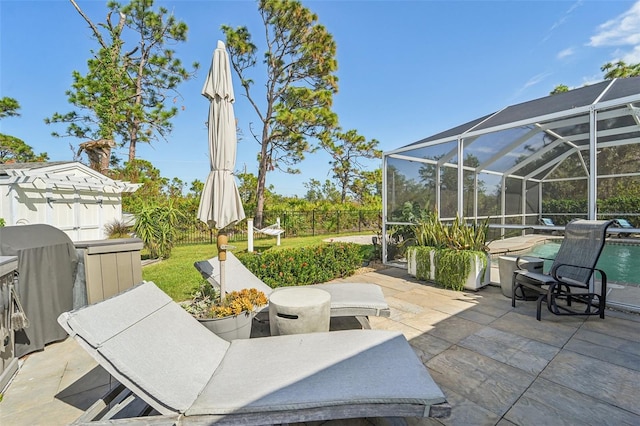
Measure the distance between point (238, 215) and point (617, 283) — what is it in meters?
6.54

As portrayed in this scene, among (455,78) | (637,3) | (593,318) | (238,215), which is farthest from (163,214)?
(637,3)

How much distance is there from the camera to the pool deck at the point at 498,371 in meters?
1.89

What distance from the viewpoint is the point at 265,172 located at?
48.7ft

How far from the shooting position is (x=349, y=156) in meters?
21.7

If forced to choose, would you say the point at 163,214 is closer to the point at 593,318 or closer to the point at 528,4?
the point at 593,318

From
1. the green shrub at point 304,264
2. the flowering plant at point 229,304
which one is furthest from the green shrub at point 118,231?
the flowering plant at point 229,304

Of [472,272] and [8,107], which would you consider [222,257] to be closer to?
[472,272]

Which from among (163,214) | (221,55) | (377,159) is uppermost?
(377,159)

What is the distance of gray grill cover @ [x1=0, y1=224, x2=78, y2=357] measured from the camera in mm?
2656

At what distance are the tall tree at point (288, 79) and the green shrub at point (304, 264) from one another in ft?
29.5

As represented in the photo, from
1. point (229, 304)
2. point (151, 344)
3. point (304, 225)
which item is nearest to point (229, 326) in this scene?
point (229, 304)

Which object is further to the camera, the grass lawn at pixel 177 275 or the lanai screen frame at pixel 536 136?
the grass lawn at pixel 177 275

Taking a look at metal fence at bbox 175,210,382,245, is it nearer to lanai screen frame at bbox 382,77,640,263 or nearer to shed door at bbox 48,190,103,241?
shed door at bbox 48,190,103,241

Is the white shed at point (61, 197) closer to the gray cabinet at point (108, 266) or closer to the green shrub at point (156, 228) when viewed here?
the green shrub at point (156, 228)
